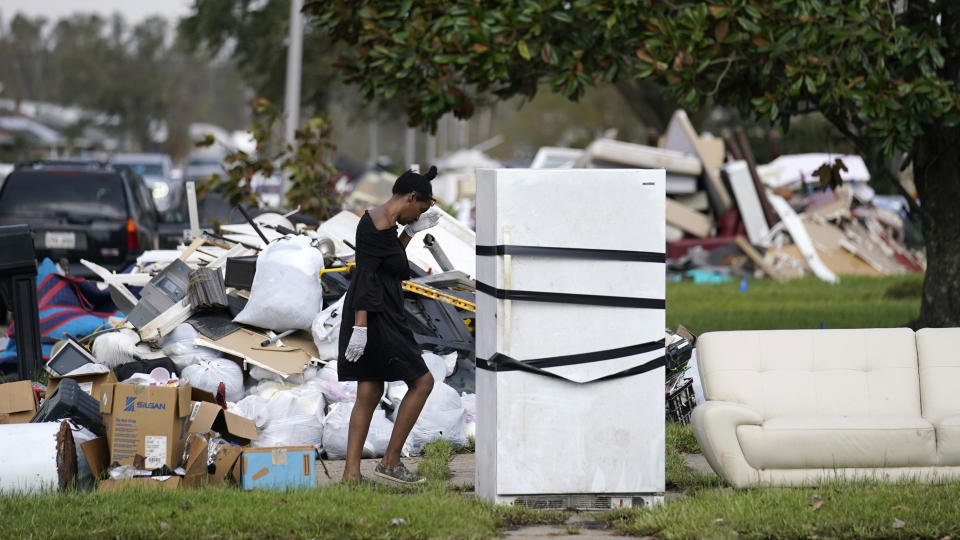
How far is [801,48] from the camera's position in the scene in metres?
11.0

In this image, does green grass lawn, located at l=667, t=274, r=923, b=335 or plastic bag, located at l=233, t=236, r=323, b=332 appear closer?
plastic bag, located at l=233, t=236, r=323, b=332

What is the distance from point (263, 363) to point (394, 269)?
8.25 ft

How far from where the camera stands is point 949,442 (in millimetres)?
7188

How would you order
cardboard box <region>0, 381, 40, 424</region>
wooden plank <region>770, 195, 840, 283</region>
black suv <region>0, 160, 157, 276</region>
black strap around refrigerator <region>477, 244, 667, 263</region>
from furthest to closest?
wooden plank <region>770, 195, 840, 283</region> < black suv <region>0, 160, 157, 276</region> < cardboard box <region>0, 381, 40, 424</region> < black strap around refrigerator <region>477, 244, 667, 263</region>

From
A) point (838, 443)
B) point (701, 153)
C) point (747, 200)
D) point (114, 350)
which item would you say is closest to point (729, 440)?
point (838, 443)

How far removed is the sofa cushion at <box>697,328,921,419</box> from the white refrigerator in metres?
1.06

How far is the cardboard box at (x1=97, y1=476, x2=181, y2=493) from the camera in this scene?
6992 mm

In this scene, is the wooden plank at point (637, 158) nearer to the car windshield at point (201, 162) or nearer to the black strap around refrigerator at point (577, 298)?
the black strap around refrigerator at point (577, 298)

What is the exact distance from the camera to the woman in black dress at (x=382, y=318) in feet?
23.5

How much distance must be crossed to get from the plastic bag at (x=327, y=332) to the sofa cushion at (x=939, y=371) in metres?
3.96

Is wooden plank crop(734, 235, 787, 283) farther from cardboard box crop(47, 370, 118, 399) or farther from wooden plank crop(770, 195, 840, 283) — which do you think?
cardboard box crop(47, 370, 118, 399)

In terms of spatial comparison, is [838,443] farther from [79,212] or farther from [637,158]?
[637,158]

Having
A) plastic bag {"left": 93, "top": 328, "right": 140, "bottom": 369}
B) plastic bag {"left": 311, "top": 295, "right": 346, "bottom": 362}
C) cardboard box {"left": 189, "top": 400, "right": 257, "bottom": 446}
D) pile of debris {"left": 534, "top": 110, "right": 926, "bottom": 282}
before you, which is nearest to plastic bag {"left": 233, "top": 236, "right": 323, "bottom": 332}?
plastic bag {"left": 311, "top": 295, "right": 346, "bottom": 362}

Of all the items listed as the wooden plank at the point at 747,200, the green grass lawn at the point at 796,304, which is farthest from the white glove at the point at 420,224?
the wooden plank at the point at 747,200
